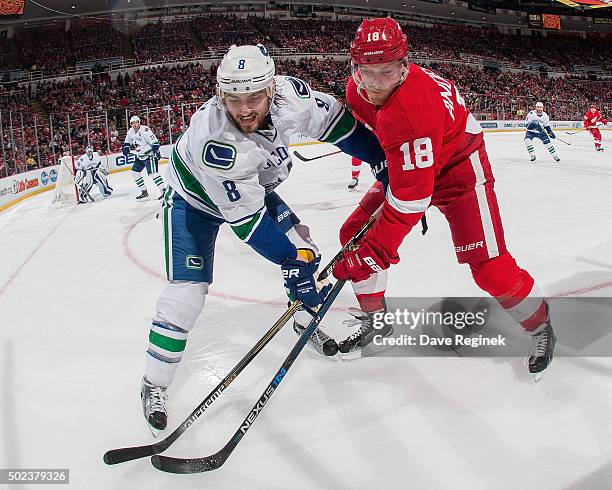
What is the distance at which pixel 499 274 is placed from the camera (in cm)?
220

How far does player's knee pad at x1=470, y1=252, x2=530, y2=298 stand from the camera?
7.20 ft

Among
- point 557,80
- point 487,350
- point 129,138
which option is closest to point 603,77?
point 557,80

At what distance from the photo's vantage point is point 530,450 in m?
1.82

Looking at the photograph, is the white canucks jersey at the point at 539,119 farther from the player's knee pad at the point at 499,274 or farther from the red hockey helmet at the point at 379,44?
the red hockey helmet at the point at 379,44

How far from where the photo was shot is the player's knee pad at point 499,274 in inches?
86.4

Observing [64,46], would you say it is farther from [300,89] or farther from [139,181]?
[300,89]

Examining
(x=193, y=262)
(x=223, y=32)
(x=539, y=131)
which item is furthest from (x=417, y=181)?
(x=223, y=32)

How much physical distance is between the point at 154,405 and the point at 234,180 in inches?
35.5

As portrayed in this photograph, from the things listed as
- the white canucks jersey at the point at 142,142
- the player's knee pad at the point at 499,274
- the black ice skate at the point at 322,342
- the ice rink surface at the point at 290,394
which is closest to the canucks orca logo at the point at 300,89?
the player's knee pad at the point at 499,274

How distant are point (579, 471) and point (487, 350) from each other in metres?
0.87

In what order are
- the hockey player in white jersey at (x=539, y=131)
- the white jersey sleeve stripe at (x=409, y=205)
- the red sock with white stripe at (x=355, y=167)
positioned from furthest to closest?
1. the hockey player in white jersey at (x=539, y=131)
2. the red sock with white stripe at (x=355, y=167)
3. the white jersey sleeve stripe at (x=409, y=205)

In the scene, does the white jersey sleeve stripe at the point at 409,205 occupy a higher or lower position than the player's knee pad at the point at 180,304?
higher

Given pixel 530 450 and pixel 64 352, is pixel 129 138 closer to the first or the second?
pixel 64 352

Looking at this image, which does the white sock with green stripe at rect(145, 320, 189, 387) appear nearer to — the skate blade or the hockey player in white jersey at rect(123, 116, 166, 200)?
the skate blade
